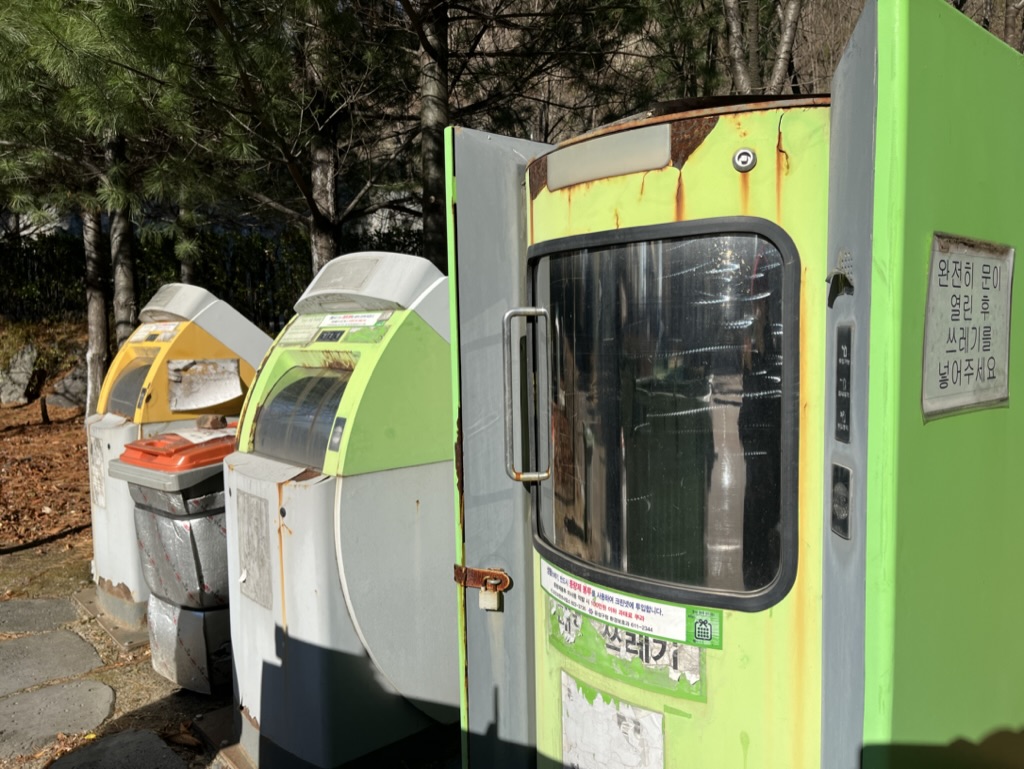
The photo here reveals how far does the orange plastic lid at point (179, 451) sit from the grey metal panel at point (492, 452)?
1.69 m

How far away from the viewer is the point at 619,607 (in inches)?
85.2

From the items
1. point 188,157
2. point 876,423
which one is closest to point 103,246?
point 188,157

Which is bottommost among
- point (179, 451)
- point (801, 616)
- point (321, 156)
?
point (801, 616)

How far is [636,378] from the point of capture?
6.83 ft

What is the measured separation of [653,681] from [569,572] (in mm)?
356

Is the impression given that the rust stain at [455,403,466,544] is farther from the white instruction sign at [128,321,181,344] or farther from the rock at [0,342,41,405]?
the rock at [0,342,41,405]

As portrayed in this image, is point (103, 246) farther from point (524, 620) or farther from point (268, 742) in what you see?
point (524, 620)

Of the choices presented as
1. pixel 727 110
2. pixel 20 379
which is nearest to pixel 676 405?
pixel 727 110

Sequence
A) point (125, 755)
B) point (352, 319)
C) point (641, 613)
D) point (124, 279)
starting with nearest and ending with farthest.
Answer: point (641, 613)
point (352, 319)
point (125, 755)
point (124, 279)

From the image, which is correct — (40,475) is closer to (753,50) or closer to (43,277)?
(43,277)

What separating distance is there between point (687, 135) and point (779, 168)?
0.22 metres

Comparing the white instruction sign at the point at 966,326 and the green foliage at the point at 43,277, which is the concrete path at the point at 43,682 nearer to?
the white instruction sign at the point at 966,326

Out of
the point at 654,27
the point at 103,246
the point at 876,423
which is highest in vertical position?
the point at 654,27

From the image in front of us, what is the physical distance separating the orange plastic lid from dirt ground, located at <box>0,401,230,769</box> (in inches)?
44.9
